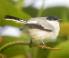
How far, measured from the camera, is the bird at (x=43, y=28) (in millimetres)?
650

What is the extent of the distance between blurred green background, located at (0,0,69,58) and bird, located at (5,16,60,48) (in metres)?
0.02

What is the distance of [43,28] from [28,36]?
0.20 ft

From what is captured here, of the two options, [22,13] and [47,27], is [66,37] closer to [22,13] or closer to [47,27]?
[47,27]

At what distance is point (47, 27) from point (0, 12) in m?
0.19

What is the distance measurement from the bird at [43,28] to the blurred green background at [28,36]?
16mm

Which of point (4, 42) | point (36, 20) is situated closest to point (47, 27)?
point (36, 20)

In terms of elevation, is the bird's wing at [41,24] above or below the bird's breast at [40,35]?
above

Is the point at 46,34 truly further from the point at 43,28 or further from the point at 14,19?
the point at 14,19

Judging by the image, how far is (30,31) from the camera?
0.66 meters

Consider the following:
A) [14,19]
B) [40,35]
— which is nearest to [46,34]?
[40,35]

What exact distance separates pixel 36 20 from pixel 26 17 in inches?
1.6

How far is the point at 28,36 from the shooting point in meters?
0.66

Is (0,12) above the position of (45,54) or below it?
above

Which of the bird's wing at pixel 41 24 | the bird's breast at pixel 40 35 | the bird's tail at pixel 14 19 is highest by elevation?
the bird's tail at pixel 14 19
